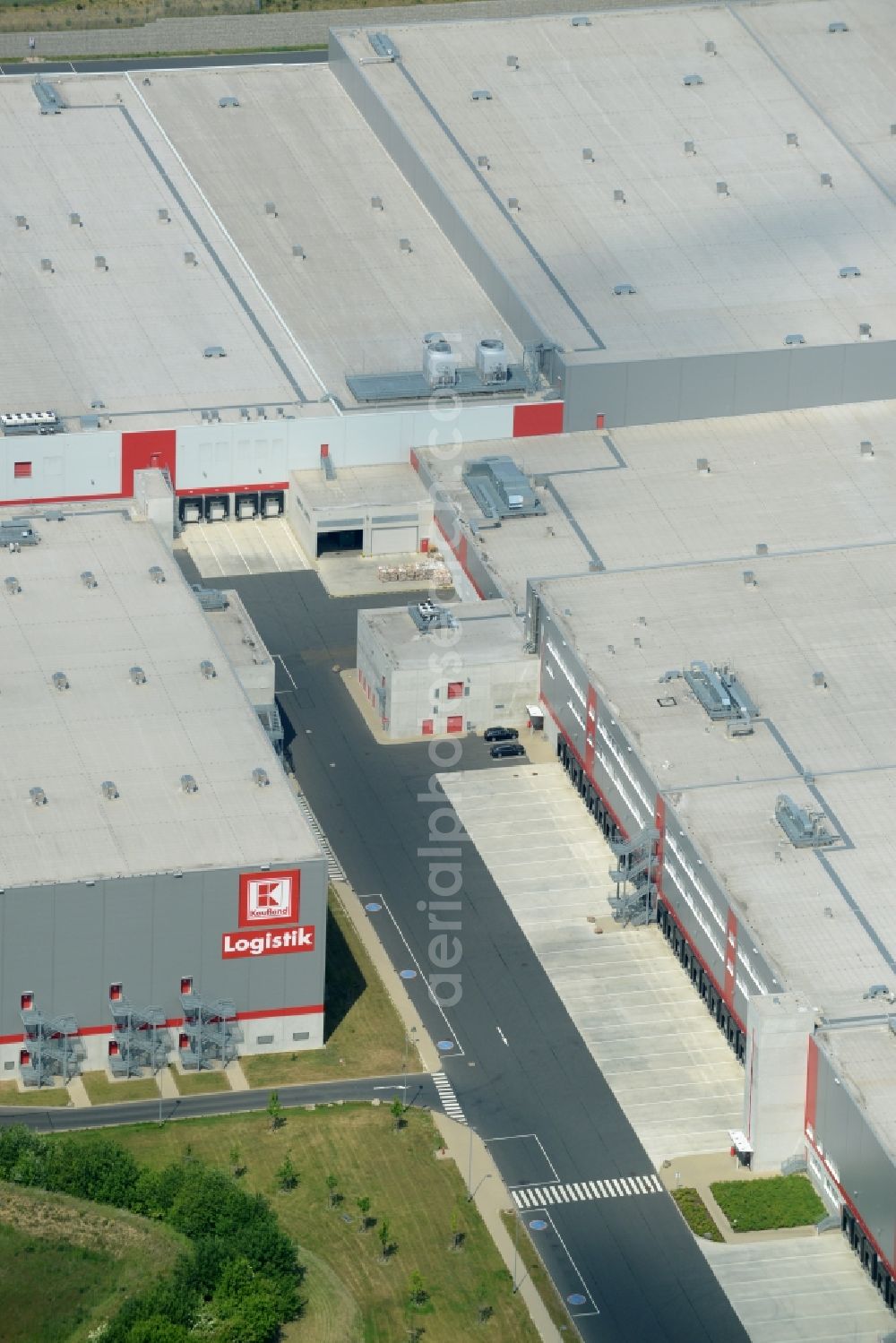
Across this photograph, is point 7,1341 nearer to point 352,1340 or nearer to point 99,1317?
point 99,1317

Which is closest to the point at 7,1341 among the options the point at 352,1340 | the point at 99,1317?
the point at 99,1317
